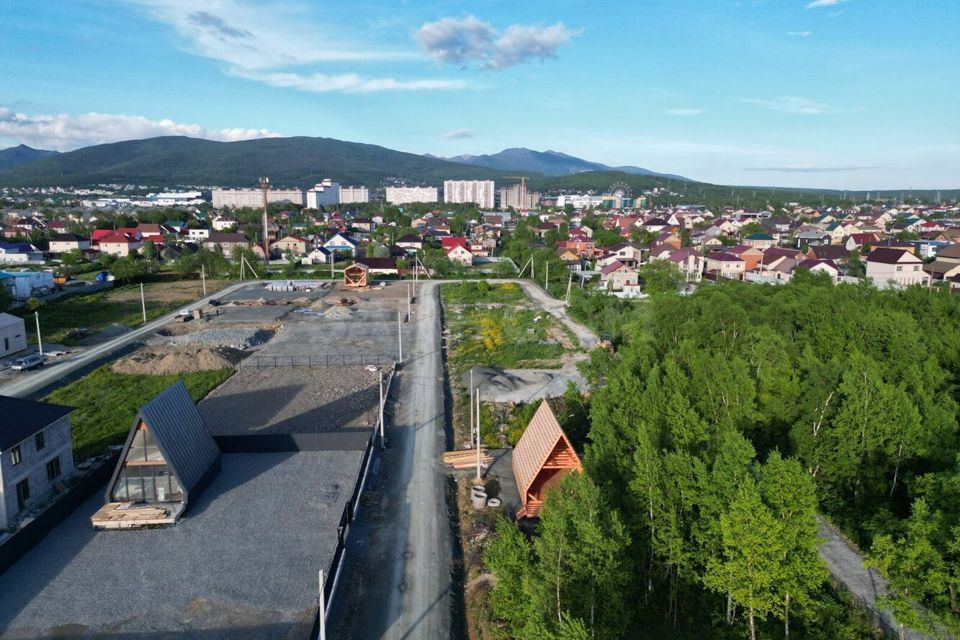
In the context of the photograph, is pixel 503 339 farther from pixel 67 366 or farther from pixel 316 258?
pixel 316 258

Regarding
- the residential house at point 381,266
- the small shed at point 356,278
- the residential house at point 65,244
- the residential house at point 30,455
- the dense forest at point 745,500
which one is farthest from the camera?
the residential house at point 65,244

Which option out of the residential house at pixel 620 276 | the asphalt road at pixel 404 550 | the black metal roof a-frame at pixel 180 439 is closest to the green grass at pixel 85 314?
the black metal roof a-frame at pixel 180 439

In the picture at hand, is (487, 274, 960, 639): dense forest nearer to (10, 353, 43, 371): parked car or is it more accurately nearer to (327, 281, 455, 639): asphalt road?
(327, 281, 455, 639): asphalt road

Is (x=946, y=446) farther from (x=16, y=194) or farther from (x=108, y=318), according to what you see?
(x=16, y=194)

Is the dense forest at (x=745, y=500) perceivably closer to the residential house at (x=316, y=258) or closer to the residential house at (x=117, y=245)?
the residential house at (x=316, y=258)

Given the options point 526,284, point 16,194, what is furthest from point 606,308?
point 16,194

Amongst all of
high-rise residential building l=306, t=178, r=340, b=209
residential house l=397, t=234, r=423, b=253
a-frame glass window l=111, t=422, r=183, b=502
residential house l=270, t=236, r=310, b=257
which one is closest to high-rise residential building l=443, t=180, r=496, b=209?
high-rise residential building l=306, t=178, r=340, b=209
